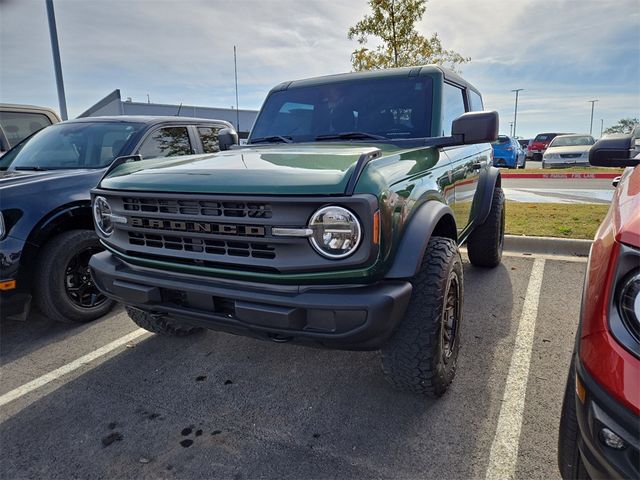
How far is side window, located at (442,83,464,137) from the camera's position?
3.12 m

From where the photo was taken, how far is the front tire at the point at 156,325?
296 cm

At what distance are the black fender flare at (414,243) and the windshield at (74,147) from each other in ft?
10.3

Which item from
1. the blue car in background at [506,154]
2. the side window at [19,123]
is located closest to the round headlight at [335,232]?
→ the side window at [19,123]

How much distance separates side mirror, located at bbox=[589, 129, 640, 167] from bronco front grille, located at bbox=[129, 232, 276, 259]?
6.78ft

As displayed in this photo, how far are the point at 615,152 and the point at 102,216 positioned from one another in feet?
10.1

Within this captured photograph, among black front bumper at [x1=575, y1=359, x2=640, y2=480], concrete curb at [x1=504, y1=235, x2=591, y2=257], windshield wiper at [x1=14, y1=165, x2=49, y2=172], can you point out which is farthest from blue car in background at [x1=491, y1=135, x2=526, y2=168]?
black front bumper at [x1=575, y1=359, x2=640, y2=480]

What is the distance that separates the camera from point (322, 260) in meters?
1.89

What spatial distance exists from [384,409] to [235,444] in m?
0.82

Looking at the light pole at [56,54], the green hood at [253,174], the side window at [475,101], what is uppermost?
the light pole at [56,54]

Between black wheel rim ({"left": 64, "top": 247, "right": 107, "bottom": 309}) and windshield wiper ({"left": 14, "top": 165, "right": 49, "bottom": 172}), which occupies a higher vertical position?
windshield wiper ({"left": 14, "top": 165, "right": 49, "bottom": 172})

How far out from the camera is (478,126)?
2.63m

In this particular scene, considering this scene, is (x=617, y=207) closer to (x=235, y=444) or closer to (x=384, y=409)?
(x=384, y=409)

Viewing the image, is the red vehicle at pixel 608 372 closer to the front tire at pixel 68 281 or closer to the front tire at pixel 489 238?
the front tire at pixel 489 238

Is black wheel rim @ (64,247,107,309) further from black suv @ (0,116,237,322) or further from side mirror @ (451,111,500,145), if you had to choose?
side mirror @ (451,111,500,145)
